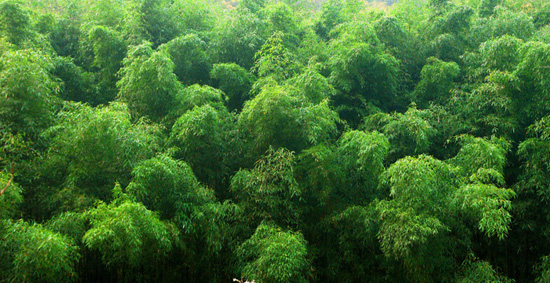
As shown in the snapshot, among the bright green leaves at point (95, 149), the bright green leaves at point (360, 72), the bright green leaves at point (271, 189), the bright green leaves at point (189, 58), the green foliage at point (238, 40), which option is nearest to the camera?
the bright green leaves at point (95, 149)

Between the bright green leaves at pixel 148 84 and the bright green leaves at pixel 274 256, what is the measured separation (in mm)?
2879

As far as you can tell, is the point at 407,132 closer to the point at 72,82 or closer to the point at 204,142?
the point at 204,142

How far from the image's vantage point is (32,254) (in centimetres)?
444

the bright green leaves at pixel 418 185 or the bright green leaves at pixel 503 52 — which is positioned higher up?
the bright green leaves at pixel 503 52

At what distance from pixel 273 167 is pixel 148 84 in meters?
2.55

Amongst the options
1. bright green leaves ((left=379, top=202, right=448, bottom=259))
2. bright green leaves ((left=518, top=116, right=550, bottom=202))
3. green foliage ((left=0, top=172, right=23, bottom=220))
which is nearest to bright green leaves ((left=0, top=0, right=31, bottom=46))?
green foliage ((left=0, top=172, right=23, bottom=220))

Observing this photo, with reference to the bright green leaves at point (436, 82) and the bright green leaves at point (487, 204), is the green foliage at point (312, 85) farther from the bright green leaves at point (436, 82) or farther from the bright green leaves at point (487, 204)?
the bright green leaves at point (487, 204)

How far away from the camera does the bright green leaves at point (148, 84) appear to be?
6719mm

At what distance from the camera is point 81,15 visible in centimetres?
991

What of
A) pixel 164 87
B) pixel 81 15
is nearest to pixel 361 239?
pixel 164 87

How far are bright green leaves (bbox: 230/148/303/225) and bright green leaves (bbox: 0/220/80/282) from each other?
235 centimetres

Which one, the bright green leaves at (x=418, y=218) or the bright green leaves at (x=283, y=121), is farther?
the bright green leaves at (x=283, y=121)

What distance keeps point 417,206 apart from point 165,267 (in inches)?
141

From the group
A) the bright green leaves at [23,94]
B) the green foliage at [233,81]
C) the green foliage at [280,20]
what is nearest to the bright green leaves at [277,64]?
the green foliage at [233,81]
